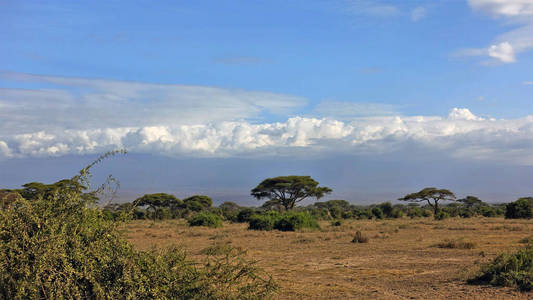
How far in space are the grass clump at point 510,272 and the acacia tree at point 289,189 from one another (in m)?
43.8

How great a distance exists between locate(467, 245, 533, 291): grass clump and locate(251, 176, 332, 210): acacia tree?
43814mm

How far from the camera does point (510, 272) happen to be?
10.9m

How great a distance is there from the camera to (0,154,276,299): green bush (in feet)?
15.7

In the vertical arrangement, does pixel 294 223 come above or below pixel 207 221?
above

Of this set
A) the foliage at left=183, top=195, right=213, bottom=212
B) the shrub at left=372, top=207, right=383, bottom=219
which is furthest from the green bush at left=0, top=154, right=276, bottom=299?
the foliage at left=183, top=195, right=213, bottom=212

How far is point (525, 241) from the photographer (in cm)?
2008

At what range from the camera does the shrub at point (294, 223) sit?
31480 millimetres

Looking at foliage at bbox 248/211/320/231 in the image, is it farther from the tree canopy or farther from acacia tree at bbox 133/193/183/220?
the tree canopy

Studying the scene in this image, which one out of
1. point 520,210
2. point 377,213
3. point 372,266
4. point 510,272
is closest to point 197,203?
point 377,213

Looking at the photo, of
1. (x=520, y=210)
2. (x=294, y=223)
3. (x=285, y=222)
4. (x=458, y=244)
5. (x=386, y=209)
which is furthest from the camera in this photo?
(x=386, y=209)

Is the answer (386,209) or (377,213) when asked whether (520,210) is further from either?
(386,209)

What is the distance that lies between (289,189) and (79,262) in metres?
51.6

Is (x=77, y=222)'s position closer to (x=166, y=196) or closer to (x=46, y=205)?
(x=46, y=205)

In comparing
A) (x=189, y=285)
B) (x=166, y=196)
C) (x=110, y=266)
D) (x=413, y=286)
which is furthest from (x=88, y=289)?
(x=166, y=196)
